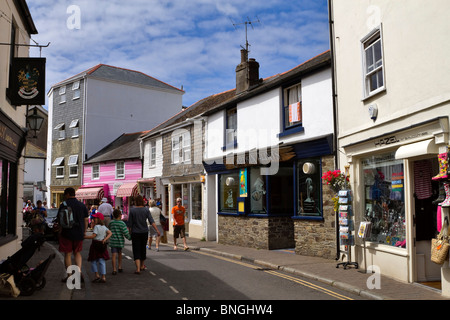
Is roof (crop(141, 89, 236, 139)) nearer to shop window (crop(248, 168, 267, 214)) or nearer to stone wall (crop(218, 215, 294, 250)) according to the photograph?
shop window (crop(248, 168, 267, 214))

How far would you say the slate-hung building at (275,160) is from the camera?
480 inches

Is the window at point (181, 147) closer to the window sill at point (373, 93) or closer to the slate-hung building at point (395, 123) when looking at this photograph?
the slate-hung building at point (395, 123)

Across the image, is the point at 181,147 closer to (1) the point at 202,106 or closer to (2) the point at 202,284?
(1) the point at 202,106

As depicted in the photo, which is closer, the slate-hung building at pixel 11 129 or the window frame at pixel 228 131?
the slate-hung building at pixel 11 129

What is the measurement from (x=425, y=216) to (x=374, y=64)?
12.0 feet

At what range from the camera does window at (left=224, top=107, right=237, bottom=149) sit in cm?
1684

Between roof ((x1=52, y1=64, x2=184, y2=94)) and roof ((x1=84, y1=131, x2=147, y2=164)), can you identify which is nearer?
roof ((x1=84, y1=131, x2=147, y2=164))

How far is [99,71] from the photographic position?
3494 centimetres

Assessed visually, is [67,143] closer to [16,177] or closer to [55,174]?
[55,174]

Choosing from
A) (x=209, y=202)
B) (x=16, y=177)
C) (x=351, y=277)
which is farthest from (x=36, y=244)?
(x=209, y=202)

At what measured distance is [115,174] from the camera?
30.2 m

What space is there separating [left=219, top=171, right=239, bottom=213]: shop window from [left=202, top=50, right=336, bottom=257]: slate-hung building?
0.04 metres

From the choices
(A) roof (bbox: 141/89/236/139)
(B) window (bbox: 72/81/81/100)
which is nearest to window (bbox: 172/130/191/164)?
(A) roof (bbox: 141/89/236/139)

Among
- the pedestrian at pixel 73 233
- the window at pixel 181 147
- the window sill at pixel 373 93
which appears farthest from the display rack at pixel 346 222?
the window at pixel 181 147
